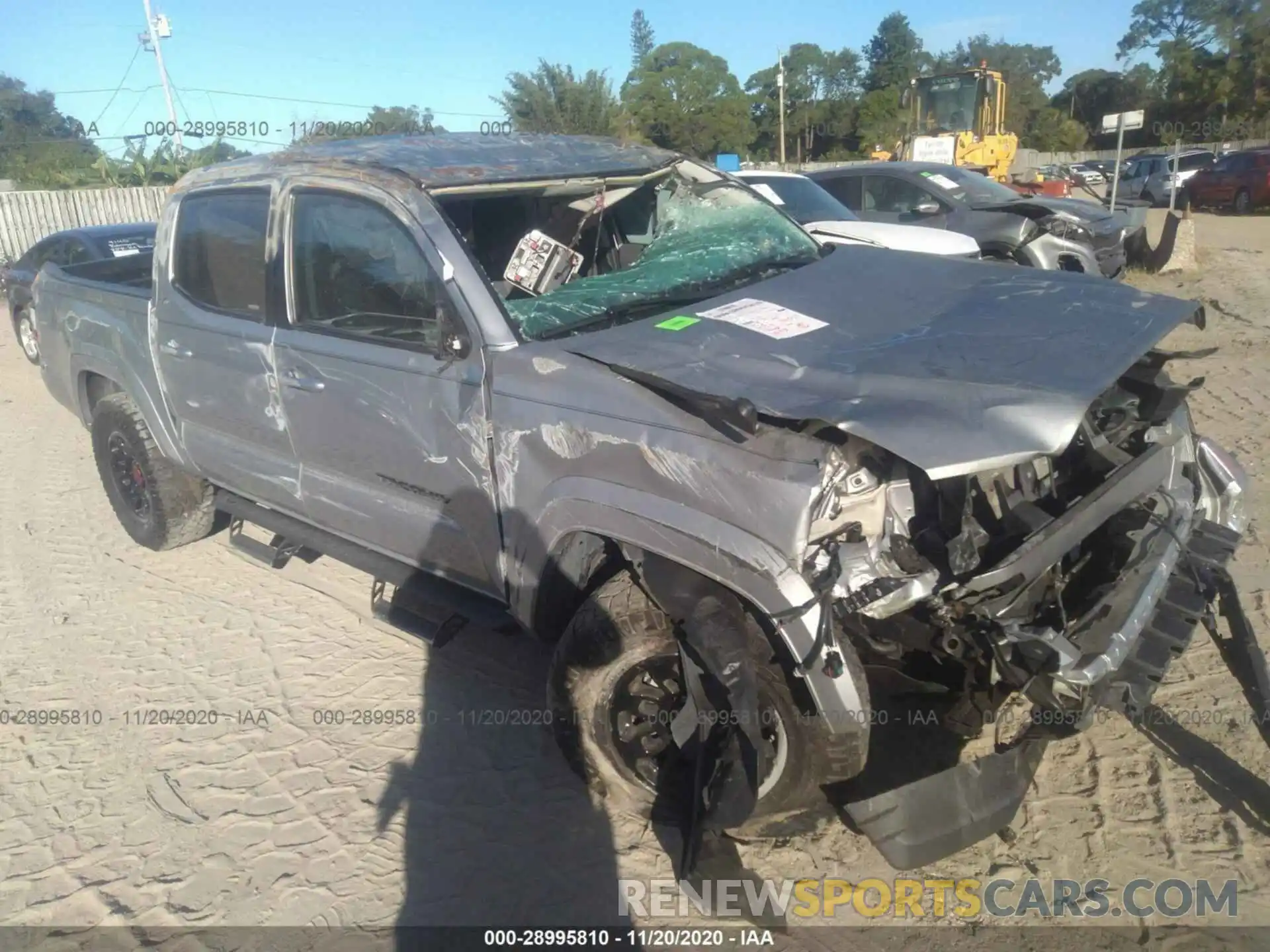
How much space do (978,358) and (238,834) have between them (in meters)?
2.81

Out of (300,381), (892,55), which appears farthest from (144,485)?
(892,55)

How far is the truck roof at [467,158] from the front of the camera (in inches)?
137

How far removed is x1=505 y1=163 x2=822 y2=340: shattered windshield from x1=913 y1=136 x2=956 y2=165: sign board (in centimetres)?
Answer: 1479

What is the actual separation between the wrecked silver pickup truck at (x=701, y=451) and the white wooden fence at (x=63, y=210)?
18.6 m

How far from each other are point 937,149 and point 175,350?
53.1 ft

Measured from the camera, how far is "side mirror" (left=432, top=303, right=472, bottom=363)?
3062mm

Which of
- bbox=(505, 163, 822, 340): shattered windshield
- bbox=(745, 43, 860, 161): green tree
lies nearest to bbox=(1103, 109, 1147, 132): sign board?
bbox=(505, 163, 822, 340): shattered windshield

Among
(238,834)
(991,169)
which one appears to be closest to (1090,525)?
(238,834)

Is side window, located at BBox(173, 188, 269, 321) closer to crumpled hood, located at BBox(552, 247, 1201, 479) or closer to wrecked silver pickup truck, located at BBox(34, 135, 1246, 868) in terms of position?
wrecked silver pickup truck, located at BBox(34, 135, 1246, 868)

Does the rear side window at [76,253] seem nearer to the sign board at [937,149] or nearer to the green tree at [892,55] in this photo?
the sign board at [937,149]

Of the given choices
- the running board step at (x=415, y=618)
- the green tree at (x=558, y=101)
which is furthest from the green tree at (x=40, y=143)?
the running board step at (x=415, y=618)

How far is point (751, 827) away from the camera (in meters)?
2.89

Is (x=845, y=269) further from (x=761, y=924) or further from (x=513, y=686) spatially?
(x=761, y=924)

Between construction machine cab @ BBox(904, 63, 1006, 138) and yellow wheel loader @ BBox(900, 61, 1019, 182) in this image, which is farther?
construction machine cab @ BBox(904, 63, 1006, 138)
